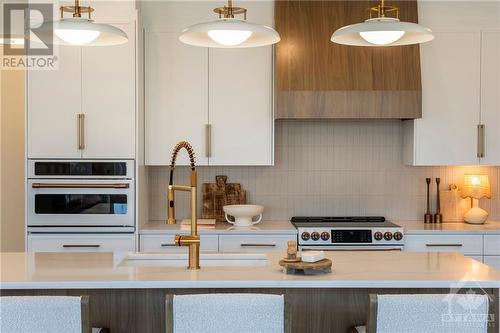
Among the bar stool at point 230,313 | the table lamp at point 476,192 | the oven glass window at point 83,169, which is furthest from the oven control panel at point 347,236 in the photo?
the bar stool at point 230,313

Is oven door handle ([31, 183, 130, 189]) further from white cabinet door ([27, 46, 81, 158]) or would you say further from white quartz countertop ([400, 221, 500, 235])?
white quartz countertop ([400, 221, 500, 235])

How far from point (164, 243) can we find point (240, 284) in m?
2.08

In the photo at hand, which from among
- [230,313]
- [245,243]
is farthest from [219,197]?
[230,313]

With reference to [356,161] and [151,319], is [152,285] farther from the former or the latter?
[356,161]

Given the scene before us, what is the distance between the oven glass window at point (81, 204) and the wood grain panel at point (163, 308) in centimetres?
182

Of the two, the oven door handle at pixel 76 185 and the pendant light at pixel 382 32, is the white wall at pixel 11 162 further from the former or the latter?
the pendant light at pixel 382 32

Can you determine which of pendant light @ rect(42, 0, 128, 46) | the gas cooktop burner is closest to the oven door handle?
the gas cooktop burner

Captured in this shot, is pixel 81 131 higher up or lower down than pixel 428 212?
higher up

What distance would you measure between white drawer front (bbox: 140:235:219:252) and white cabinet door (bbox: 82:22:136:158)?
0.64 m

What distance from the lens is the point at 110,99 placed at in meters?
4.55

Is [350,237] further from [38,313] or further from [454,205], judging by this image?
[38,313]

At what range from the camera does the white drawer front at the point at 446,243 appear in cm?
461

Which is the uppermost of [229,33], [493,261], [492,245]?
[229,33]

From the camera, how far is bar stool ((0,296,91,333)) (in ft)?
7.30
